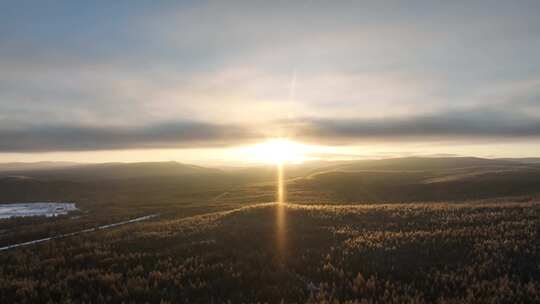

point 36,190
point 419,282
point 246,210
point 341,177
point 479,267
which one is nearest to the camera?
point 419,282

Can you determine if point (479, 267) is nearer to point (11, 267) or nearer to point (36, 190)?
point (11, 267)

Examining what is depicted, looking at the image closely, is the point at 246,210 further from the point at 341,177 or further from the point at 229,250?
the point at 341,177

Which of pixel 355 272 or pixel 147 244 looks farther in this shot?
pixel 147 244

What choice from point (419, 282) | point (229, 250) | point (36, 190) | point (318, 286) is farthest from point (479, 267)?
point (36, 190)

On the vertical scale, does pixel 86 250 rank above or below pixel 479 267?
below

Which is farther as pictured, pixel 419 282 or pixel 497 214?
pixel 497 214

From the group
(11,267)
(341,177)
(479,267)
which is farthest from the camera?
(341,177)

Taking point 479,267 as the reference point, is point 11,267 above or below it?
below

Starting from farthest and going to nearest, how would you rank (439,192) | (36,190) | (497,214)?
(36,190)
(439,192)
(497,214)

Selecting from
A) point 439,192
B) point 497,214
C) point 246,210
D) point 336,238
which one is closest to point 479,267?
point 336,238
